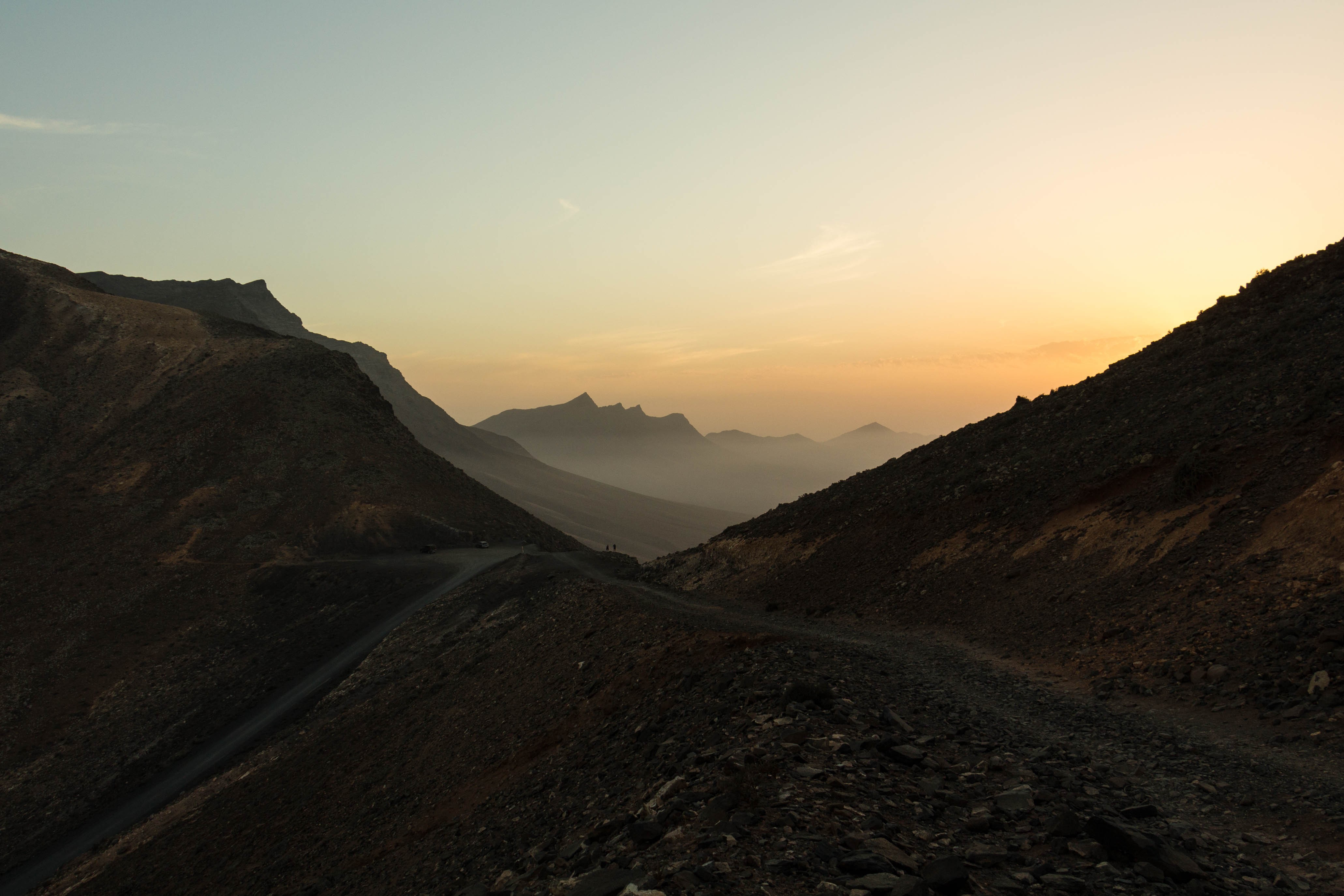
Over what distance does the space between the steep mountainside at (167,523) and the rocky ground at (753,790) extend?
35.5 ft

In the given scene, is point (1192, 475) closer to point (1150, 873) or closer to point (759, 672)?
point (759, 672)

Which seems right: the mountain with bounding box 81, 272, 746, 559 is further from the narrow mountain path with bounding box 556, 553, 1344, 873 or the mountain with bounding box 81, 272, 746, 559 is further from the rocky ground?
the narrow mountain path with bounding box 556, 553, 1344, 873

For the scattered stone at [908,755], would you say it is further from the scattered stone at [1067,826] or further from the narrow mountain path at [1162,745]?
the narrow mountain path at [1162,745]

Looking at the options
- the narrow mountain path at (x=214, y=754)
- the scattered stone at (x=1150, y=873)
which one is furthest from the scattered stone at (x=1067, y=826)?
the narrow mountain path at (x=214, y=754)

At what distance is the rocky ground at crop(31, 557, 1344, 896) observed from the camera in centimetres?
766

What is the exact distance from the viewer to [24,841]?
28.4 meters

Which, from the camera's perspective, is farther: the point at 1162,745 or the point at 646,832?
the point at 1162,745

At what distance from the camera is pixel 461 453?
191m

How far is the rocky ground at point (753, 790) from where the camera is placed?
25.1ft

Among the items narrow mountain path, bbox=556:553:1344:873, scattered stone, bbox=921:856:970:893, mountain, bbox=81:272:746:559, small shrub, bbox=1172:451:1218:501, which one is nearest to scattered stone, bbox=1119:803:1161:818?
narrow mountain path, bbox=556:553:1344:873

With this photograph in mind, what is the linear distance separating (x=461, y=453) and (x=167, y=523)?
462 feet

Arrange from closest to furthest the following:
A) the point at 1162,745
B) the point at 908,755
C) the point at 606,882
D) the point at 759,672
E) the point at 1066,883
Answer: the point at 1066,883, the point at 606,882, the point at 908,755, the point at 1162,745, the point at 759,672

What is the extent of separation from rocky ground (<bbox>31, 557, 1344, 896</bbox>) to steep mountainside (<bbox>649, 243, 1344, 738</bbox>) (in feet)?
6.20

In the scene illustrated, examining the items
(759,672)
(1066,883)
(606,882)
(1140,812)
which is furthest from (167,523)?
(1066,883)
